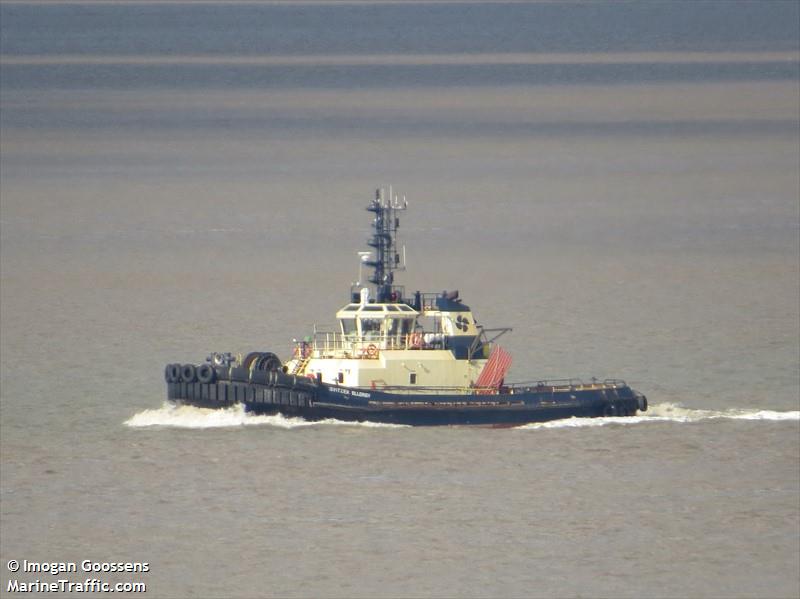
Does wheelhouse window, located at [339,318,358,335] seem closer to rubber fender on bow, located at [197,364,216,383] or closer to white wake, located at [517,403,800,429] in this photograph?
rubber fender on bow, located at [197,364,216,383]

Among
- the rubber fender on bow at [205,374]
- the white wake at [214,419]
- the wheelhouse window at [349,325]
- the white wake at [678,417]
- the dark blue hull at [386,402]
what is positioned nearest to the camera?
the white wake at [214,419]

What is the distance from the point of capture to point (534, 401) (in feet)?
202

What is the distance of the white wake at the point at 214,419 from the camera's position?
6072 centimetres

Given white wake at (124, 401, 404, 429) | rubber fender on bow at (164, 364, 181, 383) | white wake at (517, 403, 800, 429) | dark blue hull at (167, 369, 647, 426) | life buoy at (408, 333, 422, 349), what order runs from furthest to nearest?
life buoy at (408, 333, 422, 349) → rubber fender on bow at (164, 364, 181, 383) → white wake at (517, 403, 800, 429) → dark blue hull at (167, 369, 647, 426) → white wake at (124, 401, 404, 429)

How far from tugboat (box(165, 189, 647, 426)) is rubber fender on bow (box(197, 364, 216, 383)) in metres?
0.03

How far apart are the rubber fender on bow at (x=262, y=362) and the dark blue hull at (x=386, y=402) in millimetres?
1142

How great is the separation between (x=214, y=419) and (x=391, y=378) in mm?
4992

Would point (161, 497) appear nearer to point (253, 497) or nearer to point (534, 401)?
point (253, 497)

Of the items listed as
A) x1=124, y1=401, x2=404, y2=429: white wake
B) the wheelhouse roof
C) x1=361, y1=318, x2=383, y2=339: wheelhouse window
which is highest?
the wheelhouse roof

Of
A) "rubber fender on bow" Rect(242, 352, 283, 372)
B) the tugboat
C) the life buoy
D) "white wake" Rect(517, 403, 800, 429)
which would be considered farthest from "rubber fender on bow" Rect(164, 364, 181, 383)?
"white wake" Rect(517, 403, 800, 429)

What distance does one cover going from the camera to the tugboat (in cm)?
6106

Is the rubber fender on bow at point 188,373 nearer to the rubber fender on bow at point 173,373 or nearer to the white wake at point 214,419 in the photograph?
the rubber fender on bow at point 173,373

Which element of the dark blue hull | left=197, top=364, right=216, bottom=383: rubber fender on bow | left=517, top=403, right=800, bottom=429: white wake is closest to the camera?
the dark blue hull

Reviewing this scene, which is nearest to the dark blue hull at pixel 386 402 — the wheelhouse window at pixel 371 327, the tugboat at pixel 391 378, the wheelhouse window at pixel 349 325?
the tugboat at pixel 391 378
